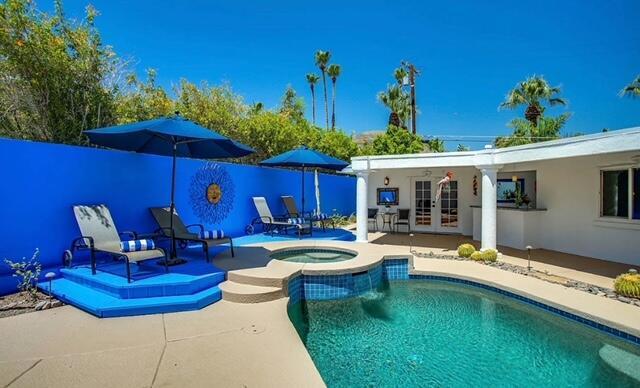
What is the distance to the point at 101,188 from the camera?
6707 mm

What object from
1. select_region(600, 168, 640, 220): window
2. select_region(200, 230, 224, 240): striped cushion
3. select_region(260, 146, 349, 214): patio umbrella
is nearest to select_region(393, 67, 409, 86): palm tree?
select_region(260, 146, 349, 214): patio umbrella

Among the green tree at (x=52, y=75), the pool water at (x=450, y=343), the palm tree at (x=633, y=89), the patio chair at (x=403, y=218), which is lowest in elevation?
the pool water at (x=450, y=343)

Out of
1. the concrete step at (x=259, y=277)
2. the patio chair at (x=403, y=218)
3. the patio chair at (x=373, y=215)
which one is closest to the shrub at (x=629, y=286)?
the concrete step at (x=259, y=277)

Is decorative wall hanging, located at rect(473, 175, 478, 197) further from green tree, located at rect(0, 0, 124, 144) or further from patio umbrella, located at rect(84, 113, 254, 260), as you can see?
green tree, located at rect(0, 0, 124, 144)

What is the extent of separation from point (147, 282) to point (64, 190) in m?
2.63

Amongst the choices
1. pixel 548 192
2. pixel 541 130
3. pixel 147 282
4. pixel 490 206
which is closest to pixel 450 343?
pixel 147 282

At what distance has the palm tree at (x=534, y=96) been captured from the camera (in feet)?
76.0

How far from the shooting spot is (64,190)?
240 inches

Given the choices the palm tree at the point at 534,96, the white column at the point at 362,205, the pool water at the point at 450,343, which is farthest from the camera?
the palm tree at the point at 534,96

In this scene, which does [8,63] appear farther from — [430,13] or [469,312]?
[430,13]

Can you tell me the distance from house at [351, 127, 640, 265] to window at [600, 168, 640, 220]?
2 centimetres

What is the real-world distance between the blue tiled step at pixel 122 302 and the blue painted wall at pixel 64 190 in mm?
932

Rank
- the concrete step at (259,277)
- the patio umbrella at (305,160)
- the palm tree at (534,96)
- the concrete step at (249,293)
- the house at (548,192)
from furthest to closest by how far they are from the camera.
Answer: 1. the palm tree at (534,96)
2. the patio umbrella at (305,160)
3. the house at (548,192)
4. the concrete step at (259,277)
5. the concrete step at (249,293)

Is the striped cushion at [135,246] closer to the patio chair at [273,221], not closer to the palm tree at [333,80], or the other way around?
the patio chair at [273,221]
